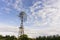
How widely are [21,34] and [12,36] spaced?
9994 millimetres

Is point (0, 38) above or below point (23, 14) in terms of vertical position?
below

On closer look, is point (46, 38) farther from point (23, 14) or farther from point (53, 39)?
point (23, 14)

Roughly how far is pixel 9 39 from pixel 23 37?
27.9 feet

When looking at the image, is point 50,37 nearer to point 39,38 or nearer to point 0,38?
point 39,38

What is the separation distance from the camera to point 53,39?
58.8m

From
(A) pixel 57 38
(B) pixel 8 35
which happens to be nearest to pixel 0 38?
(B) pixel 8 35

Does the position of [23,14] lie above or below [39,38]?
above

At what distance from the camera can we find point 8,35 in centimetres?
6888

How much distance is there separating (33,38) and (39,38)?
355 cm

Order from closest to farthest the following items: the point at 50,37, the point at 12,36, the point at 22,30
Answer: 1. the point at 22,30
2. the point at 50,37
3. the point at 12,36

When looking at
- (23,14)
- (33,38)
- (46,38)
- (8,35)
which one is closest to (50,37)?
(46,38)

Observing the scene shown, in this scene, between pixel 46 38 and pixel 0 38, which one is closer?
pixel 46 38

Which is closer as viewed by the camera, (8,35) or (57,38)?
(57,38)

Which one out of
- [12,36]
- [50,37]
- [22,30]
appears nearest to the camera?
[22,30]
